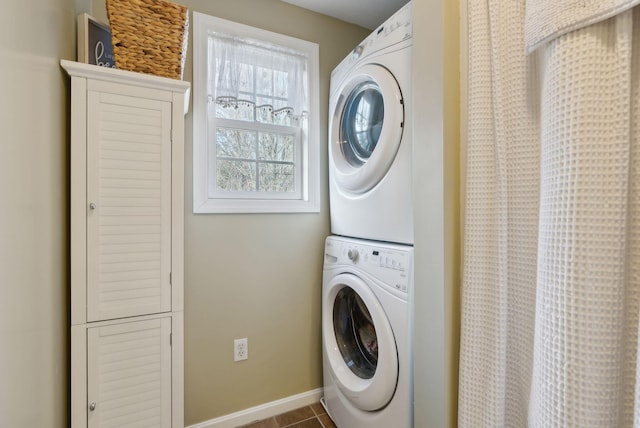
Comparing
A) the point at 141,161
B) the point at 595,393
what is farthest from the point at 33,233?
the point at 595,393

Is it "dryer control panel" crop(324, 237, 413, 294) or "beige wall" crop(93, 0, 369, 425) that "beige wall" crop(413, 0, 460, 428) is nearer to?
"dryer control panel" crop(324, 237, 413, 294)

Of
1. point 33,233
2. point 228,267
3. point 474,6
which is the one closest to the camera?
point 33,233

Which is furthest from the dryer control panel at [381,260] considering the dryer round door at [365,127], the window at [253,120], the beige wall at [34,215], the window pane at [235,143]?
the beige wall at [34,215]

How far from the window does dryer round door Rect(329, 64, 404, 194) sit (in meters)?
0.22

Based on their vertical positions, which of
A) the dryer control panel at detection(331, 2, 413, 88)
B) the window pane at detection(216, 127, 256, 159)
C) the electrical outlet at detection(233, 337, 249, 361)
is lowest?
the electrical outlet at detection(233, 337, 249, 361)

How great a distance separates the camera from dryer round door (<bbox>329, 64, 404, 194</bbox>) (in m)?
1.08

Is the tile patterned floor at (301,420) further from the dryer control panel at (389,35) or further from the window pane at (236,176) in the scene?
the dryer control panel at (389,35)

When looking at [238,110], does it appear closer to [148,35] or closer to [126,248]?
[148,35]

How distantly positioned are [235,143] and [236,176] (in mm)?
180

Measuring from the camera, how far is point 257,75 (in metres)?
1.57

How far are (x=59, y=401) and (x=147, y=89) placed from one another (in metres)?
1.03

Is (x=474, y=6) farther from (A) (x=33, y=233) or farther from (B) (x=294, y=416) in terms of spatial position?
(B) (x=294, y=416)

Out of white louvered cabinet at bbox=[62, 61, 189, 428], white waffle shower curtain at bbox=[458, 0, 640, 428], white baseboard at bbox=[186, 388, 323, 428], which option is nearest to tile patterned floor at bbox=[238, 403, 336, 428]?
Result: white baseboard at bbox=[186, 388, 323, 428]

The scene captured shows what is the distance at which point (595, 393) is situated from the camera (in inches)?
21.3
